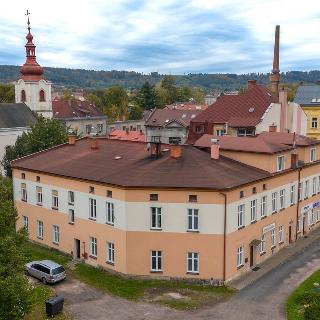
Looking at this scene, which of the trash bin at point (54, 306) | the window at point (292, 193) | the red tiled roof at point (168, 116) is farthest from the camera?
the red tiled roof at point (168, 116)

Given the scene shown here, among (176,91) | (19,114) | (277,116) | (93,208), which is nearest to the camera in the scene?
(93,208)

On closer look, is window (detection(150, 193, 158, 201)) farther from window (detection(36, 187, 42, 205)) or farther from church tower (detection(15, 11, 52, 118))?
church tower (detection(15, 11, 52, 118))

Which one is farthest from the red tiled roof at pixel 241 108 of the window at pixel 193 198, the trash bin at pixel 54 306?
the trash bin at pixel 54 306

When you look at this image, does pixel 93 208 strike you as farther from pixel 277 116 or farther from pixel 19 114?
pixel 19 114

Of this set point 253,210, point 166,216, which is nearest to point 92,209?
point 166,216

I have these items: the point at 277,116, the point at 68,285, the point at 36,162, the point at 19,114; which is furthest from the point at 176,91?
the point at 68,285

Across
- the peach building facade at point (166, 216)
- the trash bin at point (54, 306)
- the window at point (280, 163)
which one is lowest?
the trash bin at point (54, 306)

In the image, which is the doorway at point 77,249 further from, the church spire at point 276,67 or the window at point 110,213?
the church spire at point 276,67
